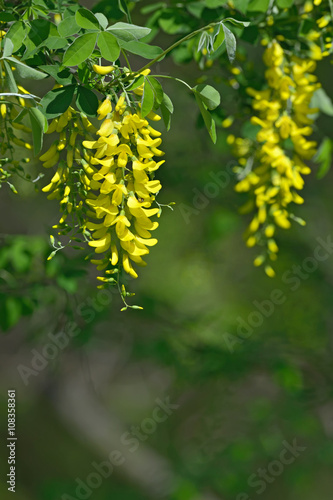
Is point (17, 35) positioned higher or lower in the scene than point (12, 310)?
higher

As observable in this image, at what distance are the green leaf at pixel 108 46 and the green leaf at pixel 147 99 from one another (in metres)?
0.04

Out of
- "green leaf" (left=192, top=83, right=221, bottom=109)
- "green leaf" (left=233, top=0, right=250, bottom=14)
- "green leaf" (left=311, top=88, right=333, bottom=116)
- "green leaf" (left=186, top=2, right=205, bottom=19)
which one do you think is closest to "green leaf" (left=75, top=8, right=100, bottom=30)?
"green leaf" (left=192, top=83, right=221, bottom=109)

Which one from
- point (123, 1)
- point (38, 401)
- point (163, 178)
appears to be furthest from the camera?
point (38, 401)

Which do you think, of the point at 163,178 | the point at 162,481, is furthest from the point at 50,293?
the point at 162,481

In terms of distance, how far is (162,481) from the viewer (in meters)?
2.49

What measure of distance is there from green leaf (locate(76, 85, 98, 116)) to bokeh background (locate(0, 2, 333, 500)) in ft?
1.80

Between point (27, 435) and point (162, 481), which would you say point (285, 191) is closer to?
point (162, 481)

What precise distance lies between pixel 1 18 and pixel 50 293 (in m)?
0.71

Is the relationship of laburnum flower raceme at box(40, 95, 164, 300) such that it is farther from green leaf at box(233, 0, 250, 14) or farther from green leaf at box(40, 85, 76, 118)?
green leaf at box(233, 0, 250, 14)

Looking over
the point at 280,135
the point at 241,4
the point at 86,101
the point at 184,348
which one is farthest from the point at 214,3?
the point at 184,348

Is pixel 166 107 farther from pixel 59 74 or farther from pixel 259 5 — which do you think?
pixel 259 5

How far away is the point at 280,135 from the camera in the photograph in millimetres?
906

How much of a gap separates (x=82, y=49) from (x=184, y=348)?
131 cm

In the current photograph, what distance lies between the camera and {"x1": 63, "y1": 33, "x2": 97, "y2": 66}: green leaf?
58cm
